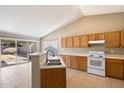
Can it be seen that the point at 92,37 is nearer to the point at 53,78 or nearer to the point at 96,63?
the point at 96,63

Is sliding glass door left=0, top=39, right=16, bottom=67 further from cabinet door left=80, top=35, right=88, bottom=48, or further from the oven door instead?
the oven door

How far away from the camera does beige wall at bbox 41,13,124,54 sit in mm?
5844

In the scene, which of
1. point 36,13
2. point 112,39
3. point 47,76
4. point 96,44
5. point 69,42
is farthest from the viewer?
point 69,42

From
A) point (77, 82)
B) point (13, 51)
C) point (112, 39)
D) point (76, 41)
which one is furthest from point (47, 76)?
point (13, 51)

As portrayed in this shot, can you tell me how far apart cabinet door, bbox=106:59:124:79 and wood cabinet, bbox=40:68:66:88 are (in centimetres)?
289

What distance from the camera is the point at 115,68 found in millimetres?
5086

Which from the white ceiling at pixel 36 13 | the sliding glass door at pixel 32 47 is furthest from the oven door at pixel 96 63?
the sliding glass door at pixel 32 47

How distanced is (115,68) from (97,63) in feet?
2.71

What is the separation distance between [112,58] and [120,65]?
0.41 meters

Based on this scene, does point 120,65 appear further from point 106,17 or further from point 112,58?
point 106,17

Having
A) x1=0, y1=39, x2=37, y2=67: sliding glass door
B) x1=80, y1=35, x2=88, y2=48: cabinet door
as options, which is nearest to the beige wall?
x1=80, y1=35, x2=88, y2=48: cabinet door
